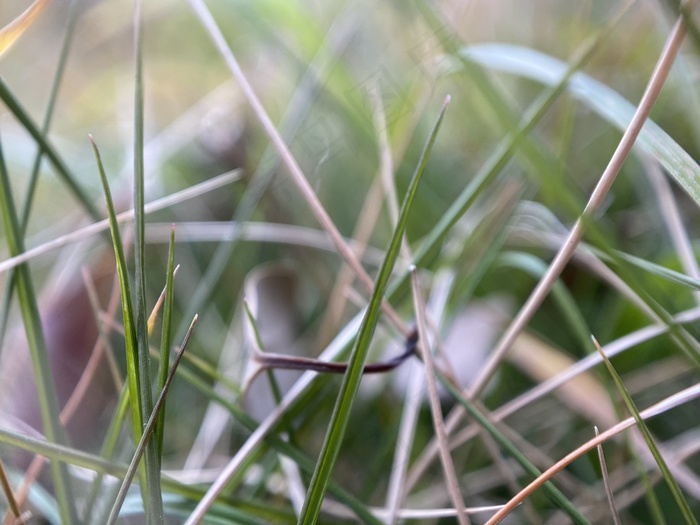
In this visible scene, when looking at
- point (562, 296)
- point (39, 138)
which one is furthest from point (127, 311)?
point (562, 296)

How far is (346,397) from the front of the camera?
8.2 inches

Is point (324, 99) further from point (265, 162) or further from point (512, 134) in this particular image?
point (512, 134)

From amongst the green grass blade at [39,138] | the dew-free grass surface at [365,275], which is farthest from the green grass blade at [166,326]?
the green grass blade at [39,138]

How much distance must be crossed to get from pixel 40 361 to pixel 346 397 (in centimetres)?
13

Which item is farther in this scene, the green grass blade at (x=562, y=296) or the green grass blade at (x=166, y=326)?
the green grass blade at (x=562, y=296)

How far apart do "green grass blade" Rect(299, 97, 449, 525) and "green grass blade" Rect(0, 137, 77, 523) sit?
0.10 m

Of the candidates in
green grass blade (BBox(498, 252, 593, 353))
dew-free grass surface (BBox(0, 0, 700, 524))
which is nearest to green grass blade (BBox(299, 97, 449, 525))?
dew-free grass surface (BBox(0, 0, 700, 524))

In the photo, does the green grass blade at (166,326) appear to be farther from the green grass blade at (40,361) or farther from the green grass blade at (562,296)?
the green grass blade at (562,296)

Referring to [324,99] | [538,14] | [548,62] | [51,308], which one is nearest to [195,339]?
[51,308]

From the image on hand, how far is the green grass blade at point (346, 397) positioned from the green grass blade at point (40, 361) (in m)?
0.10

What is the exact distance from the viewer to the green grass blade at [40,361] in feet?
0.74

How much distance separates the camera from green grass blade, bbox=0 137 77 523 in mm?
226

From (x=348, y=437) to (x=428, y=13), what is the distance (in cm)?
27

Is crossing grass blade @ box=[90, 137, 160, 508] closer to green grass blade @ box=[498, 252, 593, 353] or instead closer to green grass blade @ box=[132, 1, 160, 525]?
green grass blade @ box=[132, 1, 160, 525]
